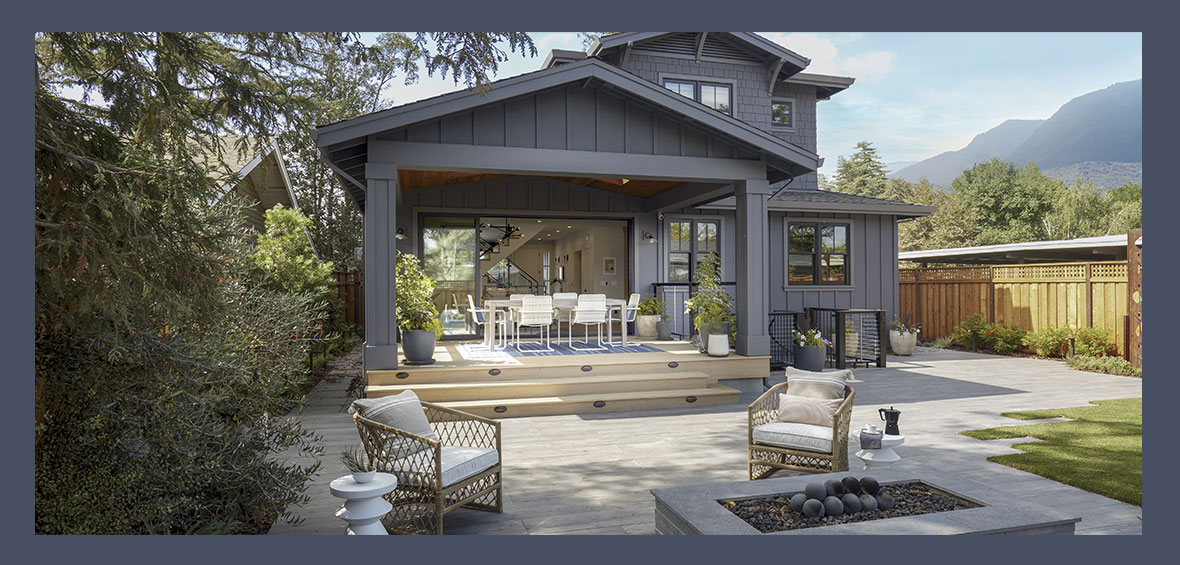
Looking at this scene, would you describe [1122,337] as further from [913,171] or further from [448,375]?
[913,171]

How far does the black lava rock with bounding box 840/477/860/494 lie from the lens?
364 centimetres

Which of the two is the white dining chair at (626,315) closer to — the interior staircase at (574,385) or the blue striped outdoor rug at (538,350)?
the blue striped outdoor rug at (538,350)

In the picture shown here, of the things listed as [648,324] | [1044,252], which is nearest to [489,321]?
[648,324]

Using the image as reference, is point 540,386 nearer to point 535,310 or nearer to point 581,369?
point 581,369

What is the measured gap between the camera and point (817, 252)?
502 inches

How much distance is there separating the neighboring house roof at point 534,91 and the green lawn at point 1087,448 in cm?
380

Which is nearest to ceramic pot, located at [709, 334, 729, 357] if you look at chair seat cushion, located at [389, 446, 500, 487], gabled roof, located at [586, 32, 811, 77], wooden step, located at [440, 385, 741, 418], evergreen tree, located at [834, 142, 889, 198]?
wooden step, located at [440, 385, 741, 418]

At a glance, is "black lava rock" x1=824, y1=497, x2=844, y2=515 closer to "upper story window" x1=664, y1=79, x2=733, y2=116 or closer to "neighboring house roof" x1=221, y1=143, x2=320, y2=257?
"neighboring house roof" x1=221, y1=143, x2=320, y2=257

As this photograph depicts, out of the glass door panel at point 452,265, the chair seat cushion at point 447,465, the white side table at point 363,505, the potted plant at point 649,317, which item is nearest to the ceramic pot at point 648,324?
the potted plant at point 649,317

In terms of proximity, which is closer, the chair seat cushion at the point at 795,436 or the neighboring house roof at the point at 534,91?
the chair seat cushion at the point at 795,436

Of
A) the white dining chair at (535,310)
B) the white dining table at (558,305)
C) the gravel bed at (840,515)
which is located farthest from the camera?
the white dining table at (558,305)

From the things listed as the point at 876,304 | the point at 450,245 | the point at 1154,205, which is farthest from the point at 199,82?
the point at 876,304

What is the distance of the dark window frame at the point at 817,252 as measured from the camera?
12.6 meters

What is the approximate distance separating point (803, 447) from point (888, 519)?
1468mm
